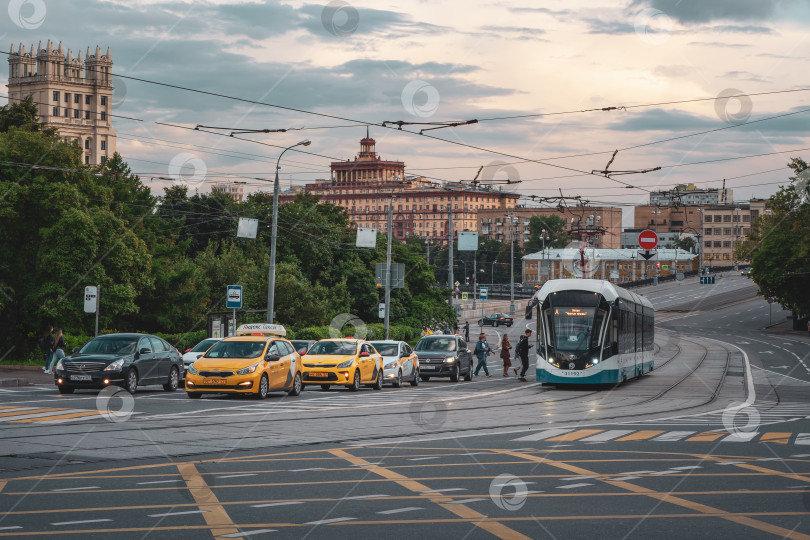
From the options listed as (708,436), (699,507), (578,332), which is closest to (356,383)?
(578,332)

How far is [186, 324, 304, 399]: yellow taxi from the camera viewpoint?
82.4ft

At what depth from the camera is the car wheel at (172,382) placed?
2852cm

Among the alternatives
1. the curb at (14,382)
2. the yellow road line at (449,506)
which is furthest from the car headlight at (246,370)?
the yellow road line at (449,506)

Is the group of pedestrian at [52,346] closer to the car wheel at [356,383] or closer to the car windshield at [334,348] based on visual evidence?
the car windshield at [334,348]

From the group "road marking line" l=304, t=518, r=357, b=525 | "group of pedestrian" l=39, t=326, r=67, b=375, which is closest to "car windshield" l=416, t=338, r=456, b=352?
"group of pedestrian" l=39, t=326, r=67, b=375

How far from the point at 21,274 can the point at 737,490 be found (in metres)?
36.8

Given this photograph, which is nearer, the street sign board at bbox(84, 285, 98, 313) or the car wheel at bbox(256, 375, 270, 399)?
the car wheel at bbox(256, 375, 270, 399)

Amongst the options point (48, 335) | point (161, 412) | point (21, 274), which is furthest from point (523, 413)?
point (21, 274)

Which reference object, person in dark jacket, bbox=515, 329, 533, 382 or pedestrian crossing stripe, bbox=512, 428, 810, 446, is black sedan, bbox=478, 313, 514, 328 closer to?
person in dark jacket, bbox=515, 329, 533, 382

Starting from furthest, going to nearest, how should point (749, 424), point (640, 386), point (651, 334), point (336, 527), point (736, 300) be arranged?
point (736, 300), point (651, 334), point (640, 386), point (749, 424), point (336, 527)

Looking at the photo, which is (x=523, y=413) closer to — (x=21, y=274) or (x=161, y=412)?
(x=161, y=412)

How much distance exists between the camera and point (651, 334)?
4225cm

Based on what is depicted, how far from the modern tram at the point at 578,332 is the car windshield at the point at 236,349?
8749 millimetres

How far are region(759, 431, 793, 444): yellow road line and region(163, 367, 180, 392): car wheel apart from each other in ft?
52.0
